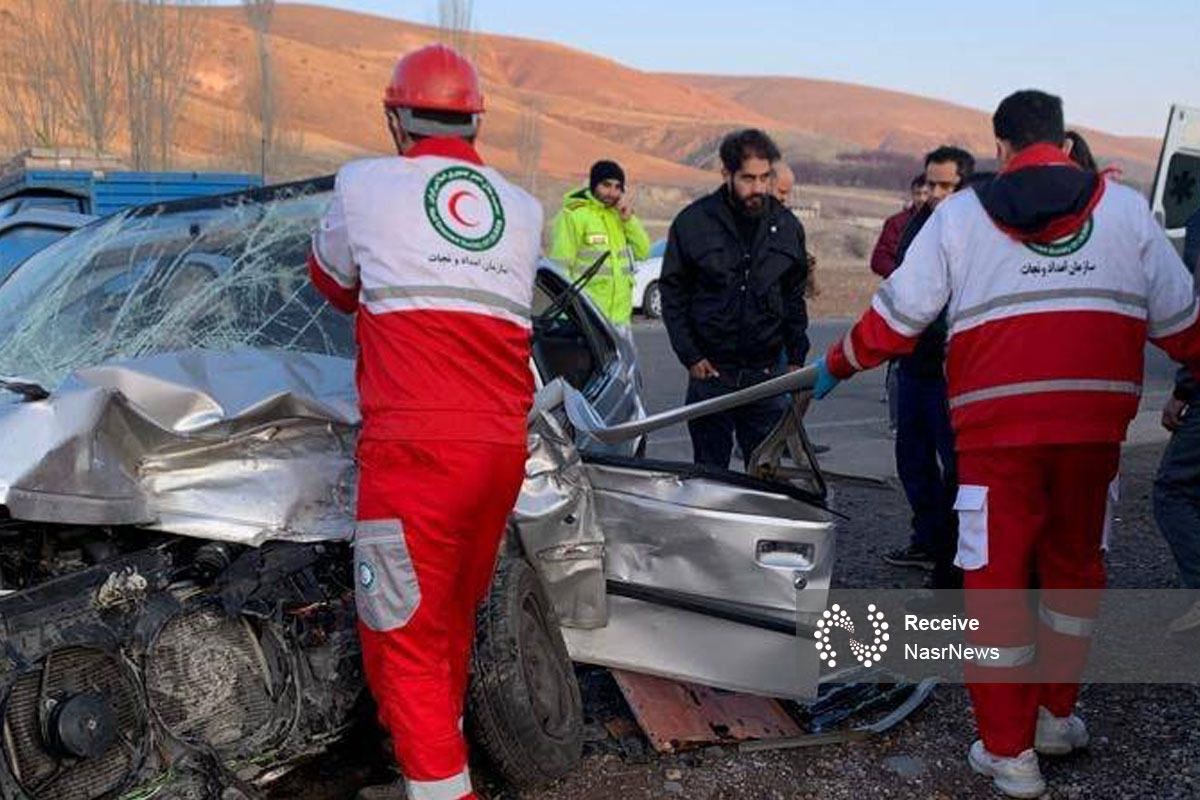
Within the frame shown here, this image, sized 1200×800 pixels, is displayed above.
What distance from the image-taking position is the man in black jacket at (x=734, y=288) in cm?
513

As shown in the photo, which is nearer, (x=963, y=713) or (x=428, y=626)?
(x=428, y=626)

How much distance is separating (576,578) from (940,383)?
2.02 meters

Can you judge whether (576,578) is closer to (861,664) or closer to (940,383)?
(861,664)

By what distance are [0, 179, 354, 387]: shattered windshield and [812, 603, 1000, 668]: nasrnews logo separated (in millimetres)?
1879

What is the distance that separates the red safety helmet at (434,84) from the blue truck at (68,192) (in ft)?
8.74

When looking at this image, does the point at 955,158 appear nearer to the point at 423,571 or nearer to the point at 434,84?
the point at 434,84

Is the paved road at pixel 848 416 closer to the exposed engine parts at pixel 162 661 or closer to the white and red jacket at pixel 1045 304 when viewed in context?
the white and red jacket at pixel 1045 304

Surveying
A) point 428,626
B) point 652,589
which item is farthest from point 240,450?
point 652,589

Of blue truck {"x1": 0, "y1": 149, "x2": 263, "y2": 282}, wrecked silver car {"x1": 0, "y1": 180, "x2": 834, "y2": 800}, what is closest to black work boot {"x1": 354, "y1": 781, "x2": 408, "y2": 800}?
wrecked silver car {"x1": 0, "y1": 180, "x2": 834, "y2": 800}

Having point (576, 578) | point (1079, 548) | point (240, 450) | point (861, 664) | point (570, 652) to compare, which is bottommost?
point (861, 664)

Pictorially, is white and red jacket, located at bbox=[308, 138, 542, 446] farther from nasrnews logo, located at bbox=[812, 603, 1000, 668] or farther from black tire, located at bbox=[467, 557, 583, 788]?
nasrnews logo, located at bbox=[812, 603, 1000, 668]

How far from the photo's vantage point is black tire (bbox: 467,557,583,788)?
10.8 feet

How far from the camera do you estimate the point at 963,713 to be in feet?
13.4

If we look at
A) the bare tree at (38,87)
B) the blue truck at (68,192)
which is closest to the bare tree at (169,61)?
the bare tree at (38,87)
